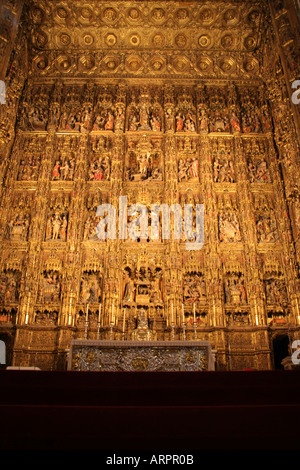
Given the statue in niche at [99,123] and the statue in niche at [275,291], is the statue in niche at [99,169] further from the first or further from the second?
the statue in niche at [275,291]

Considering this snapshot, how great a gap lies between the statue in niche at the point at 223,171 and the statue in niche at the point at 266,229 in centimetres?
181

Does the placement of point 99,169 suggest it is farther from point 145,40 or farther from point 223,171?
point 145,40

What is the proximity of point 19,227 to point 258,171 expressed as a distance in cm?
861

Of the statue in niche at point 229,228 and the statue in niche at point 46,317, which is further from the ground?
the statue in niche at point 229,228

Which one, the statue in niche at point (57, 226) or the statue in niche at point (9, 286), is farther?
the statue in niche at point (57, 226)

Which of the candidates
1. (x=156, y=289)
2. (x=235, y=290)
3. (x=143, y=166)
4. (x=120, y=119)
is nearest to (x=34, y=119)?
(x=120, y=119)

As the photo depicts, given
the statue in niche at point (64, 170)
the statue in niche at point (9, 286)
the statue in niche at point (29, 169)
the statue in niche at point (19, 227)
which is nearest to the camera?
the statue in niche at point (9, 286)

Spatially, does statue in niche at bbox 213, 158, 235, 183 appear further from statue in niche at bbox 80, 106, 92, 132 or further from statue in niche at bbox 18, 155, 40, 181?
statue in niche at bbox 18, 155, 40, 181

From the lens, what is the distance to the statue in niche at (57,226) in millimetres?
12516

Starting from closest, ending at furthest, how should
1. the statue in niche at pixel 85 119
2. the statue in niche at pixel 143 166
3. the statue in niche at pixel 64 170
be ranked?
the statue in niche at pixel 64 170
the statue in niche at pixel 143 166
the statue in niche at pixel 85 119

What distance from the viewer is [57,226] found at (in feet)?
41.5

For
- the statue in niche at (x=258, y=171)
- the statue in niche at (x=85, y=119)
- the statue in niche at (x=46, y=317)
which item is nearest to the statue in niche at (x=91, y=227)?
the statue in niche at (x=46, y=317)

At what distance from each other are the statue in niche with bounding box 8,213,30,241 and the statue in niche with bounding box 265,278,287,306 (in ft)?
26.4
